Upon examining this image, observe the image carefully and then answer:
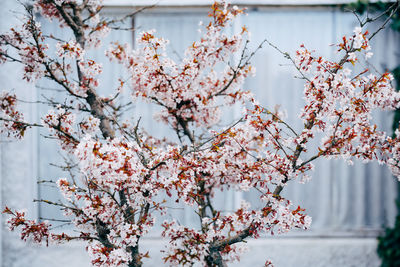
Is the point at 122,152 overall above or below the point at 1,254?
above

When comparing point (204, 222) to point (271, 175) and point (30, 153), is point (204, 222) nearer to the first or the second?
point (271, 175)

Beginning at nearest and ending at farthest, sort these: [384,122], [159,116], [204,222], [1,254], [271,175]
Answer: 1. [271,175]
2. [204,222]
3. [159,116]
4. [1,254]
5. [384,122]

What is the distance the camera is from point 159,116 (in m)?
2.14

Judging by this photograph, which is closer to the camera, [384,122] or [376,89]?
[376,89]

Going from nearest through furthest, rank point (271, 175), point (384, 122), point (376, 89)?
point (376, 89), point (271, 175), point (384, 122)

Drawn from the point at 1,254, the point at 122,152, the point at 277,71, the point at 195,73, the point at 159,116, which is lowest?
the point at 1,254

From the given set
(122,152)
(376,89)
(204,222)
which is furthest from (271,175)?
(122,152)

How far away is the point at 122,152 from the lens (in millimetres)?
1375

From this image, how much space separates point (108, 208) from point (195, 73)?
0.74 m

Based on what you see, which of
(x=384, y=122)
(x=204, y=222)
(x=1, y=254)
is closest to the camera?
(x=204, y=222)

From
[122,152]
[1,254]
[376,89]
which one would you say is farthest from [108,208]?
[1,254]

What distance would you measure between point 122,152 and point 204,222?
0.67 metres

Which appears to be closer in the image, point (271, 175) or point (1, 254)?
point (271, 175)

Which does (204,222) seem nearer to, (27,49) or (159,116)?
(159,116)
